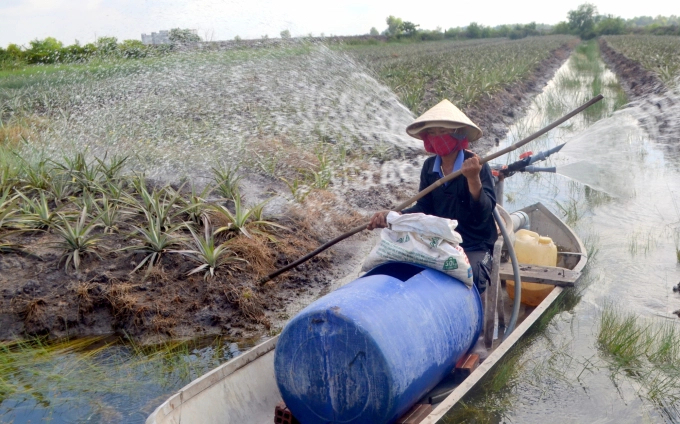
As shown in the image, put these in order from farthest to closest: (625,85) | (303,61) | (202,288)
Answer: (625,85), (303,61), (202,288)

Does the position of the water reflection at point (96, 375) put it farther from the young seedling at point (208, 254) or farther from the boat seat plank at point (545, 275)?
the boat seat plank at point (545, 275)

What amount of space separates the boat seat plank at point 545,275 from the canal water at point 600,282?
33cm

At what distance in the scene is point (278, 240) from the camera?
580 centimetres

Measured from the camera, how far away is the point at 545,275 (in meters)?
4.56

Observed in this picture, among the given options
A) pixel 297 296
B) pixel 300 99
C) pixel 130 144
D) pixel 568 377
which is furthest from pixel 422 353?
pixel 300 99

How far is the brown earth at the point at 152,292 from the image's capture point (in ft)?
15.4

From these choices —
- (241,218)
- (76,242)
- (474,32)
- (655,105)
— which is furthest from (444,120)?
(474,32)

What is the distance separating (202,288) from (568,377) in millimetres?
2782

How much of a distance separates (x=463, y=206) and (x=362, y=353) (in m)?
1.41

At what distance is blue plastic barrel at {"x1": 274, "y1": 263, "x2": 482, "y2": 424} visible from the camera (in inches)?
109

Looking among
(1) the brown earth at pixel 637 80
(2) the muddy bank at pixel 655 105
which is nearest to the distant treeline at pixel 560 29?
(1) the brown earth at pixel 637 80

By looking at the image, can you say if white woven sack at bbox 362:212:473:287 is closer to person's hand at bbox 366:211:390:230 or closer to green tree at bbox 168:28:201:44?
person's hand at bbox 366:211:390:230

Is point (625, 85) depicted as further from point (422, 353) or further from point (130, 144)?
point (422, 353)

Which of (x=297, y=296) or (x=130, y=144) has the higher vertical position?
(x=130, y=144)
